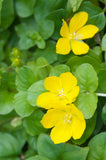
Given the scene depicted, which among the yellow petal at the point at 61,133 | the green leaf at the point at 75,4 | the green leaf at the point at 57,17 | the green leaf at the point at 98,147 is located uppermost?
the green leaf at the point at 75,4

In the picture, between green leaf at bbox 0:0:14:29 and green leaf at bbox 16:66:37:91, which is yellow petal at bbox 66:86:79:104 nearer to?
green leaf at bbox 16:66:37:91

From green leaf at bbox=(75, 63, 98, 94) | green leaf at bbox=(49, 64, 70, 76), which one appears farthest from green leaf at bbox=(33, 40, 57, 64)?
green leaf at bbox=(75, 63, 98, 94)

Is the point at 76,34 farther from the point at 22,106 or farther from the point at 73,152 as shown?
the point at 73,152

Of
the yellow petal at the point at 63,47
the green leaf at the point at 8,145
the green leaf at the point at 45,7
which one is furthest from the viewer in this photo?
the green leaf at the point at 8,145

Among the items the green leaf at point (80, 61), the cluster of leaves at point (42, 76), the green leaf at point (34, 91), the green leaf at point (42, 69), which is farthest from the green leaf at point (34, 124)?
the green leaf at point (80, 61)

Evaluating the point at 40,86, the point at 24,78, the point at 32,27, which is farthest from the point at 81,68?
the point at 32,27

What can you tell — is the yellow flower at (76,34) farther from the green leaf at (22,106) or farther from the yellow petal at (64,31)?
the green leaf at (22,106)

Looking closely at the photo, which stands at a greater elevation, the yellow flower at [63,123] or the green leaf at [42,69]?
the green leaf at [42,69]
